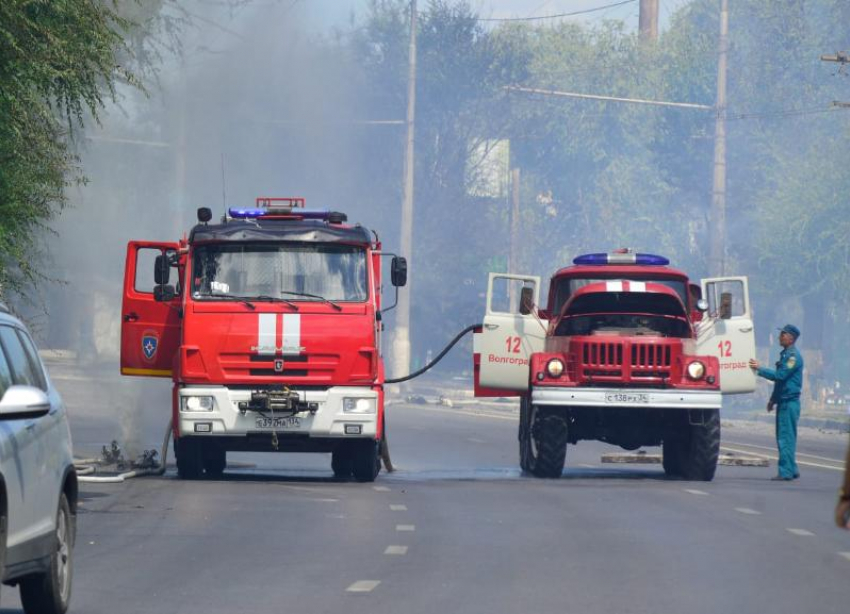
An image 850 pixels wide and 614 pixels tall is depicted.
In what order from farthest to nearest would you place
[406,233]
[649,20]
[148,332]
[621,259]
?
[649,20] < [406,233] < [621,259] < [148,332]

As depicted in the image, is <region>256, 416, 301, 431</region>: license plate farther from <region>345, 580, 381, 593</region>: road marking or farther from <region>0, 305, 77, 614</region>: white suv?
<region>0, 305, 77, 614</region>: white suv

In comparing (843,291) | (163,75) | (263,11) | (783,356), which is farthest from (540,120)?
(783,356)

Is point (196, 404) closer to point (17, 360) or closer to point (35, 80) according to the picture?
point (35, 80)

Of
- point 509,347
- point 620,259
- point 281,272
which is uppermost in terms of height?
point 620,259

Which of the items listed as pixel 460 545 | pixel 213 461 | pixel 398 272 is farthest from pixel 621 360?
pixel 460 545

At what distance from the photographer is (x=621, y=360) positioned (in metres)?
20.9

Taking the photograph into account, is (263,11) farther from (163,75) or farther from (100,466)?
(100,466)

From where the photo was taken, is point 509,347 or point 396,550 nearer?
point 396,550

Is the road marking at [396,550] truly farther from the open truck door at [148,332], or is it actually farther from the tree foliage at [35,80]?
the open truck door at [148,332]

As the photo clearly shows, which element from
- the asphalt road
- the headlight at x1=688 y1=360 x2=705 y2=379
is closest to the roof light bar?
the headlight at x1=688 y1=360 x2=705 y2=379

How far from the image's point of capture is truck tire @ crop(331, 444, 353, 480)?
21567 millimetres

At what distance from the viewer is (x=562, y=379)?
21.1 m

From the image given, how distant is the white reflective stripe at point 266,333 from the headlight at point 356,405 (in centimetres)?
97

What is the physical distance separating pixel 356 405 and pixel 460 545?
592 centimetres
